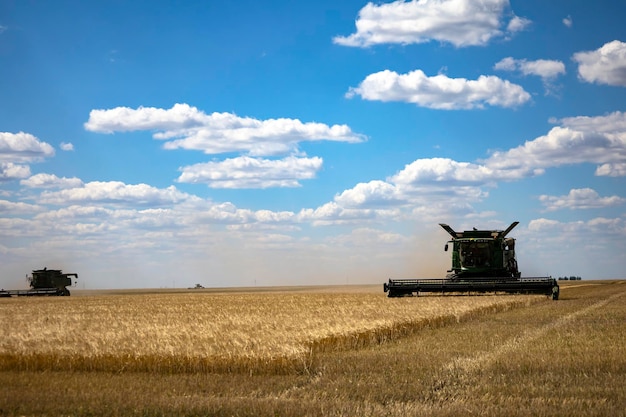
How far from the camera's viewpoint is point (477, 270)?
44312mm

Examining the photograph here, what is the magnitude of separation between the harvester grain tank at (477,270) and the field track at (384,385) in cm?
2401

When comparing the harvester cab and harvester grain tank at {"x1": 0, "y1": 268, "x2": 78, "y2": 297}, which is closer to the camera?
the harvester cab

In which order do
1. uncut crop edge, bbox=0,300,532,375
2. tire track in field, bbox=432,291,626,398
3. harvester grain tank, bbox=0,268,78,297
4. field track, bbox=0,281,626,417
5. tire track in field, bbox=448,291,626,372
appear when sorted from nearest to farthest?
1. field track, bbox=0,281,626,417
2. tire track in field, bbox=432,291,626,398
3. tire track in field, bbox=448,291,626,372
4. uncut crop edge, bbox=0,300,532,375
5. harvester grain tank, bbox=0,268,78,297

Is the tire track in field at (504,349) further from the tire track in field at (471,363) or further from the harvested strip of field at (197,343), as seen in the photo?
the harvested strip of field at (197,343)

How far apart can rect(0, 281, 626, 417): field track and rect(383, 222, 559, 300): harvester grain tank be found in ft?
78.8

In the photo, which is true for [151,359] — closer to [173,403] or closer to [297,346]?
[297,346]

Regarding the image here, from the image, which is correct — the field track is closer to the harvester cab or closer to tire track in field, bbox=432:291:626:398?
tire track in field, bbox=432:291:626:398

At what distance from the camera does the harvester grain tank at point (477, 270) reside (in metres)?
42.3

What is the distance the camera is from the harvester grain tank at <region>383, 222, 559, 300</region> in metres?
42.3

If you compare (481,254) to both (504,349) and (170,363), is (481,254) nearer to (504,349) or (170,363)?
(504,349)

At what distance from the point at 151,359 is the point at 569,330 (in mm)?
11749

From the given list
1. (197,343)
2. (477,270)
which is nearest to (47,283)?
(477,270)

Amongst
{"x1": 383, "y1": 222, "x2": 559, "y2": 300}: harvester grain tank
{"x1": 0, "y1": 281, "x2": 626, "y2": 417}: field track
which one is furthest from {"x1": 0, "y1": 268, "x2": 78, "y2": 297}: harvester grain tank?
{"x1": 0, "y1": 281, "x2": 626, "y2": 417}: field track

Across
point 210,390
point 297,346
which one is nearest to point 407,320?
point 297,346
